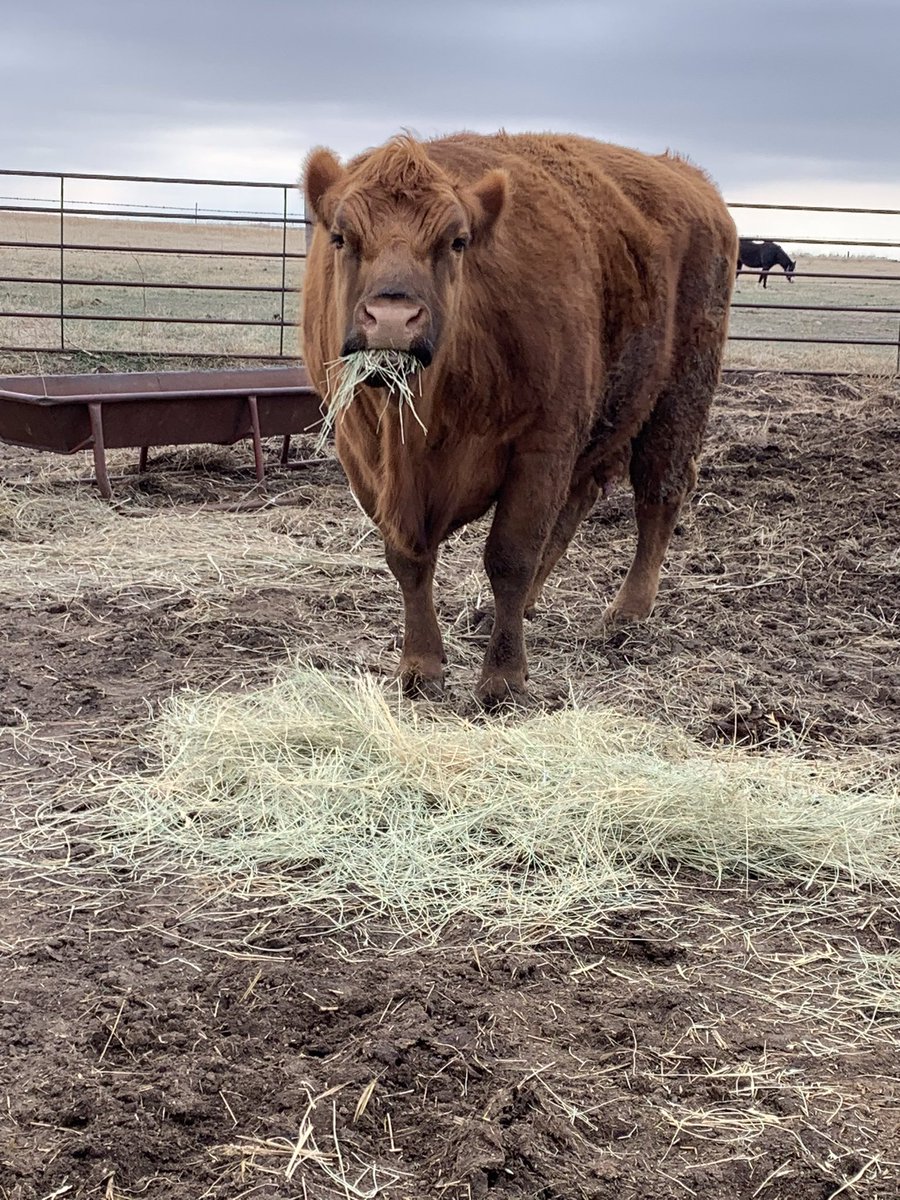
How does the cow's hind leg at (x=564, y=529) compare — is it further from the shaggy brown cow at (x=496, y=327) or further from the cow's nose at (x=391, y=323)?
the cow's nose at (x=391, y=323)

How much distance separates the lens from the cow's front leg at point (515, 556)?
15.5 ft

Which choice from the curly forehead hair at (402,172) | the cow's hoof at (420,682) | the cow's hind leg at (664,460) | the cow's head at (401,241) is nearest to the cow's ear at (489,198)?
the cow's head at (401,241)

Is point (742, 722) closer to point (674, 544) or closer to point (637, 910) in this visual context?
point (637, 910)

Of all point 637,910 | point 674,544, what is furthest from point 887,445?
point 637,910

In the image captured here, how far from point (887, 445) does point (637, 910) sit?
5.87 meters

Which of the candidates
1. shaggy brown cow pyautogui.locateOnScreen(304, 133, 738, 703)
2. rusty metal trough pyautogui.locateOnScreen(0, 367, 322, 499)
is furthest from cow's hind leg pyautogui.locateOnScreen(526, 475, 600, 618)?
rusty metal trough pyautogui.locateOnScreen(0, 367, 322, 499)

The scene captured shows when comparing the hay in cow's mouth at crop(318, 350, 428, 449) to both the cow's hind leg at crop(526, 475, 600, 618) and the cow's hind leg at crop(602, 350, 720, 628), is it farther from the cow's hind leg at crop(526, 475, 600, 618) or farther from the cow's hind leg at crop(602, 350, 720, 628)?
the cow's hind leg at crop(602, 350, 720, 628)

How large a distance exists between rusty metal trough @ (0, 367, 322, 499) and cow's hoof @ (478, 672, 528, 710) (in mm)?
2587

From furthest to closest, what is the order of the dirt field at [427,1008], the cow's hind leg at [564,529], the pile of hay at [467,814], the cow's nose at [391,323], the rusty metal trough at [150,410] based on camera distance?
1. the rusty metal trough at [150,410]
2. the cow's hind leg at [564,529]
3. the cow's nose at [391,323]
4. the pile of hay at [467,814]
5. the dirt field at [427,1008]

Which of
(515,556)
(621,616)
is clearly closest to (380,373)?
(515,556)

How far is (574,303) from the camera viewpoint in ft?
15.8

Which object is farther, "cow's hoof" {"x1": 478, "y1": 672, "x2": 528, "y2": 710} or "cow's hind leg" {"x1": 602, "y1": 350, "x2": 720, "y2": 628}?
"cow's hind leg" {"x1": 602, "y1": 350, "x2": 720, "y2": 628}

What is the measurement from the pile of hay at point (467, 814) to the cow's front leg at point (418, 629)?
17.9 inches

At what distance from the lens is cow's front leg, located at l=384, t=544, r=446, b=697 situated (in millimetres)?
4812
